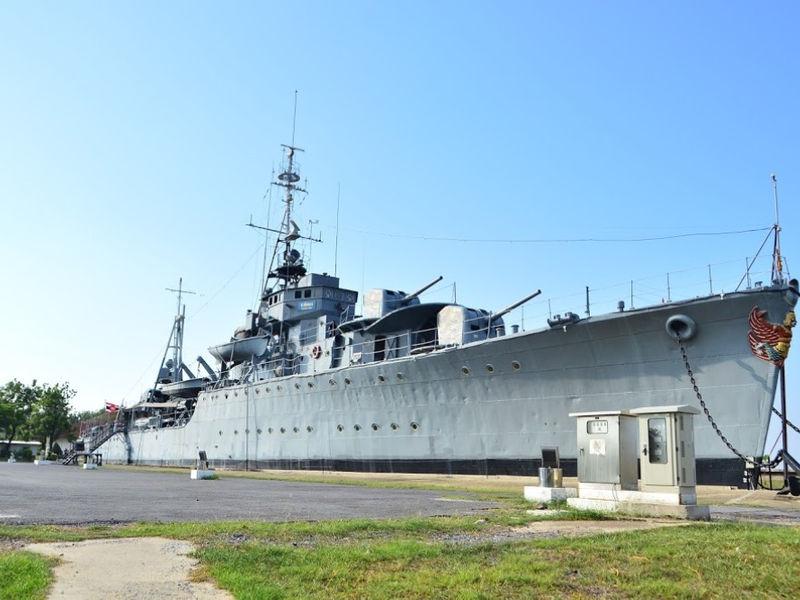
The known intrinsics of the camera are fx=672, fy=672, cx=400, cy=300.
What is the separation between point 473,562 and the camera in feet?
21.1

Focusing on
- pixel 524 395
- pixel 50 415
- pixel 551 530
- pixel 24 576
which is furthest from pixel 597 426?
pixel 50 415

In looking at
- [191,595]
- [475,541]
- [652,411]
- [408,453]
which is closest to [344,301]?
[408,453]

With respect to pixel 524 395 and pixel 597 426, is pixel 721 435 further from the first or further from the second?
pixel 597 426

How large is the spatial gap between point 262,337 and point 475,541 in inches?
1318

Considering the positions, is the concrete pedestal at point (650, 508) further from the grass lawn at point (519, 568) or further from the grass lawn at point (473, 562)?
the grass lawn at point (519, 568)

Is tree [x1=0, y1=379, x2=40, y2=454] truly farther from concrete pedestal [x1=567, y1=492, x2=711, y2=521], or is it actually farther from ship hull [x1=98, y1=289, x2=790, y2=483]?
concrete pedestal [x1=567, y1=492, x2=711, y2=521]

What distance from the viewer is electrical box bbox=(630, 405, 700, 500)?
10.9 metres

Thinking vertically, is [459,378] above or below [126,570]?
above

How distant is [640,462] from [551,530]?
11.1 ft

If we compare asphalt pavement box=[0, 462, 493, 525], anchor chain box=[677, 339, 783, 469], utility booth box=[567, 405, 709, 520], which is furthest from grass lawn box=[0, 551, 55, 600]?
anchor chain box=[677, 339, 783, 469]

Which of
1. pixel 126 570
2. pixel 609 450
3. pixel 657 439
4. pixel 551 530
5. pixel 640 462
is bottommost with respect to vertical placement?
pixel 551 530

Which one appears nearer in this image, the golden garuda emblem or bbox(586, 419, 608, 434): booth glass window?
bbox(586, 419, 608, 434): booth glass window

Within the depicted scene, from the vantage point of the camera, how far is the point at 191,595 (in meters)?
5.25

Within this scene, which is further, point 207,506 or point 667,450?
point 207,506
